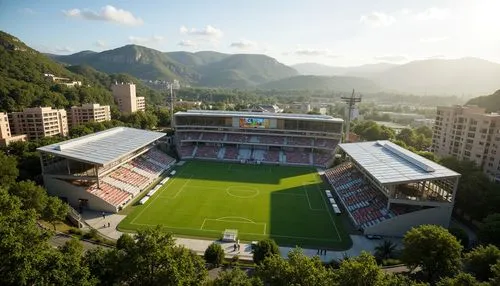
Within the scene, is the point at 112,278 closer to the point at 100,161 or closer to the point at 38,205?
the point at 38,205

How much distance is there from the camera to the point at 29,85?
7875 cm

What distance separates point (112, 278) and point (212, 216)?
56.7ft

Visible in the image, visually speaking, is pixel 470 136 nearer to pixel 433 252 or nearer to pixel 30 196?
pixel 433 252

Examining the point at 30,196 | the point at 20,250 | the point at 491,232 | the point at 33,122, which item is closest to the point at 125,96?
the point at 33,122

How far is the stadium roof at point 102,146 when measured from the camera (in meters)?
35.2

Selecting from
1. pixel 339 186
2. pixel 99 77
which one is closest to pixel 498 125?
pixel 339 186

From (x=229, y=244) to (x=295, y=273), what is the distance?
1372cm

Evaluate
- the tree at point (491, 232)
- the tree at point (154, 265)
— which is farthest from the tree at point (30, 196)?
the tree at point (491, 232)

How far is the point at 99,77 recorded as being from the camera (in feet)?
493

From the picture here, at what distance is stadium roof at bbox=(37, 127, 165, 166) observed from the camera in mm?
35219

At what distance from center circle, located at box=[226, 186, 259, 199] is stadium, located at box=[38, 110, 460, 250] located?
0.15 metres

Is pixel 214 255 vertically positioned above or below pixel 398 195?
below

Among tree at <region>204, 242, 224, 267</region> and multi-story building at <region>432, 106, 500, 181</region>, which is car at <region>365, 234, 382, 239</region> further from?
multi-story building at <region>432, 106, 500, 181</region>

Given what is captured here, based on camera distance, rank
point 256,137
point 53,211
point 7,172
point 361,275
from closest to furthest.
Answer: point 361,275 < point 53,211 < point 7,172 < point 256,137
